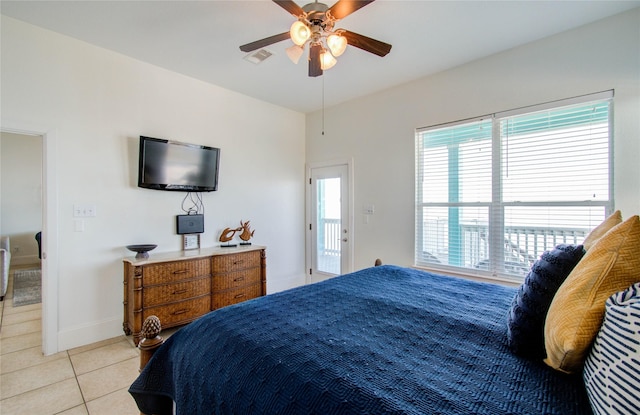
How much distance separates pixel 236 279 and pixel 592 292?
3219 millimetres

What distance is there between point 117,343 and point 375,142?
369 centimetres

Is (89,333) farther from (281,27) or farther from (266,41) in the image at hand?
(281,27)

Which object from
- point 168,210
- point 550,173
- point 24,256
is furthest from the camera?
point 24,256

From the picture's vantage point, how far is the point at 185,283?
9.86 ft

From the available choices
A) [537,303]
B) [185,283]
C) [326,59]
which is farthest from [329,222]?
[537,303]

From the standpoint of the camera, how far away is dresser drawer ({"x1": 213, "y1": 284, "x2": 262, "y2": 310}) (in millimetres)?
3273

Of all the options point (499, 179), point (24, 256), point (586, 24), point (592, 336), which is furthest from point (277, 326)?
point (24, 256)

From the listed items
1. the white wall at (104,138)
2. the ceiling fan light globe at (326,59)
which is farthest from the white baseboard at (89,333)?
the ceiling fan light globe at (326,59)

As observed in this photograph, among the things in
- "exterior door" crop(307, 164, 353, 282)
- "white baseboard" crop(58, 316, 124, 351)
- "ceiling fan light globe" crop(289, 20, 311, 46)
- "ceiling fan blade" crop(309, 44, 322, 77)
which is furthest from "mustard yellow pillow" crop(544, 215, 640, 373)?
"white baseboard" crop(58, 316, 124, 351)

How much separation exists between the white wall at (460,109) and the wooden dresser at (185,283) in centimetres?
162

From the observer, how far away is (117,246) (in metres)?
3.00

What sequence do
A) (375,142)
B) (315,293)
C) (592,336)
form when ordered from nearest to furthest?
(592,336)
(315,293)
(375,142)

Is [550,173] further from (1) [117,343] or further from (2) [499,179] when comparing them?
(1) [117,343]

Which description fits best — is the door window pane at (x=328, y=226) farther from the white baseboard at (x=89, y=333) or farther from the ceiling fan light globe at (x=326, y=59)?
the white baseboard at (x=89, y=333)
